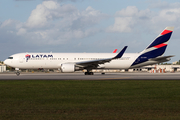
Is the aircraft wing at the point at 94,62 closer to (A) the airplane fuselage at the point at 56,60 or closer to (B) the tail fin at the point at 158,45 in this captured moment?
(A) the airplane fuselage at the point at 56,60

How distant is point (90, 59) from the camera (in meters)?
48.4

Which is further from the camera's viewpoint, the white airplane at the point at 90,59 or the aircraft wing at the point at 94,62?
the white airplane at the point at 90,59

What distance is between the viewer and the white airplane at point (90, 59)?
4578 cm

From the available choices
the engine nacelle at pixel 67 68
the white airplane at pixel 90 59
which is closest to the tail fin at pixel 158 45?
the white airplane at pixel 90 59

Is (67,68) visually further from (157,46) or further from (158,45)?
(158,45)

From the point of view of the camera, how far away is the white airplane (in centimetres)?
4578

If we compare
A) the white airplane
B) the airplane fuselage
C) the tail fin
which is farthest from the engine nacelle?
the tail fin

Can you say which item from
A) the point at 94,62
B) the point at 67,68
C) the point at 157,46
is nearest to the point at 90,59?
the point at 94,62

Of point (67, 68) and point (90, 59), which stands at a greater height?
point (90, 59)

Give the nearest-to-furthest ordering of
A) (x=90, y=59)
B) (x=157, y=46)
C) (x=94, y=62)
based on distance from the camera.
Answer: (x=94, y=62) → (x=90, y=59) → (x=157, y=46)

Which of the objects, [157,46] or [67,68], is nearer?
[67,68]
